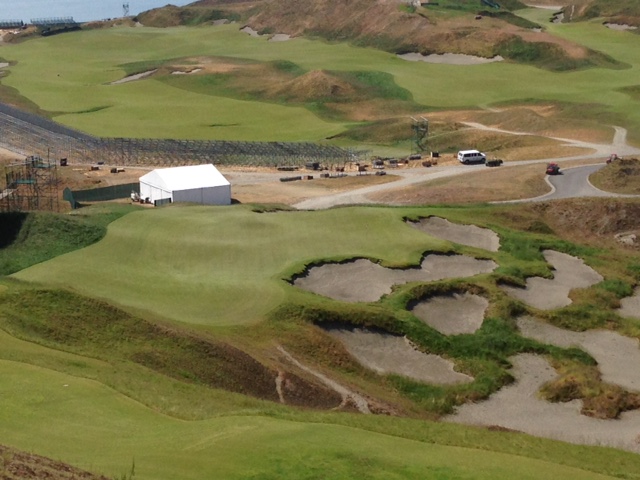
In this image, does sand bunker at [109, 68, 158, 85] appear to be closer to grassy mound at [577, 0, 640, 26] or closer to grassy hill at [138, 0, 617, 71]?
grassy hill at [138, 0, 617, 71]

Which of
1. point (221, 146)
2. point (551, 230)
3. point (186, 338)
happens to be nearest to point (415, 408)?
point (186, 338)

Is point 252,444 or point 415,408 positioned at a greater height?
point 252,444

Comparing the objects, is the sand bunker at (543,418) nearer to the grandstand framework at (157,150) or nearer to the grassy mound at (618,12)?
the grandstand framework at (157,150)

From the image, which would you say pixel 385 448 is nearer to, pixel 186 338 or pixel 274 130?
pixel 186 338

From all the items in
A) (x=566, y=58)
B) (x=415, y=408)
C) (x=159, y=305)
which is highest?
(x=566, y=58)

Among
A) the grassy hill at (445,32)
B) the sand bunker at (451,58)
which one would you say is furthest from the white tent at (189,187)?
the sand bunker at (451,58)

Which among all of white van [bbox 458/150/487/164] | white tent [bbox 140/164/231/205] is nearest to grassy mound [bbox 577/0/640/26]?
white van [bbox 458/150/487/164]
